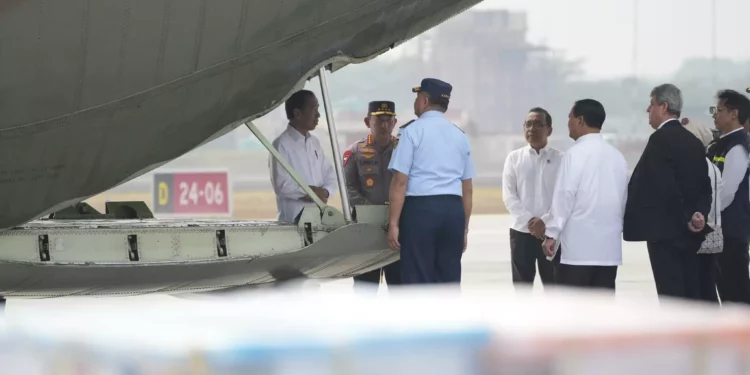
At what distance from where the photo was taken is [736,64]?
23.4 meters

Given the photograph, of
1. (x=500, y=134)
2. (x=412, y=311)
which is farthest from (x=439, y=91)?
(x=500, y=134)

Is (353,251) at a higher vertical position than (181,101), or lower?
lower

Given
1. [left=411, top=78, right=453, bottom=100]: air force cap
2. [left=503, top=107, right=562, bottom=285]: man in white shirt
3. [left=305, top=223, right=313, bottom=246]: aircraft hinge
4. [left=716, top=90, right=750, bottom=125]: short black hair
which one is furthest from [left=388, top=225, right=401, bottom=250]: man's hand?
[left=716, top=90, right=750, bottom=125]: short black hair

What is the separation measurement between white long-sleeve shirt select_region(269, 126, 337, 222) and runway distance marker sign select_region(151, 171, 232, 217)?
12.7m

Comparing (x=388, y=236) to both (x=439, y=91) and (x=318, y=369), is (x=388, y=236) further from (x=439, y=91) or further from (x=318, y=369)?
(x=318, y=369)

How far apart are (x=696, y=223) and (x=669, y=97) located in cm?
71

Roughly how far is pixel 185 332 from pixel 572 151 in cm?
436

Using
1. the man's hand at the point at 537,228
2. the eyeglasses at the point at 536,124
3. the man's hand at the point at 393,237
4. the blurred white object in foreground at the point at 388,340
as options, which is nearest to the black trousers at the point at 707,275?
the man's hand at the point at 537,228

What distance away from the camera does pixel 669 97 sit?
6.03 meters

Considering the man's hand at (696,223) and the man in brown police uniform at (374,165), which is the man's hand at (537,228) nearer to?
the man in brown police uniform at (374,165)

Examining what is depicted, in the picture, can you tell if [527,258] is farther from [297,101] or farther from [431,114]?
[297,101]

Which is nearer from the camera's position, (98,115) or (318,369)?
(318,369)

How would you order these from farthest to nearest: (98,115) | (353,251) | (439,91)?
(439,91) → (353,251) → (98,115)

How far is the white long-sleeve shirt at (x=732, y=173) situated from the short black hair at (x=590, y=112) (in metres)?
1.36
